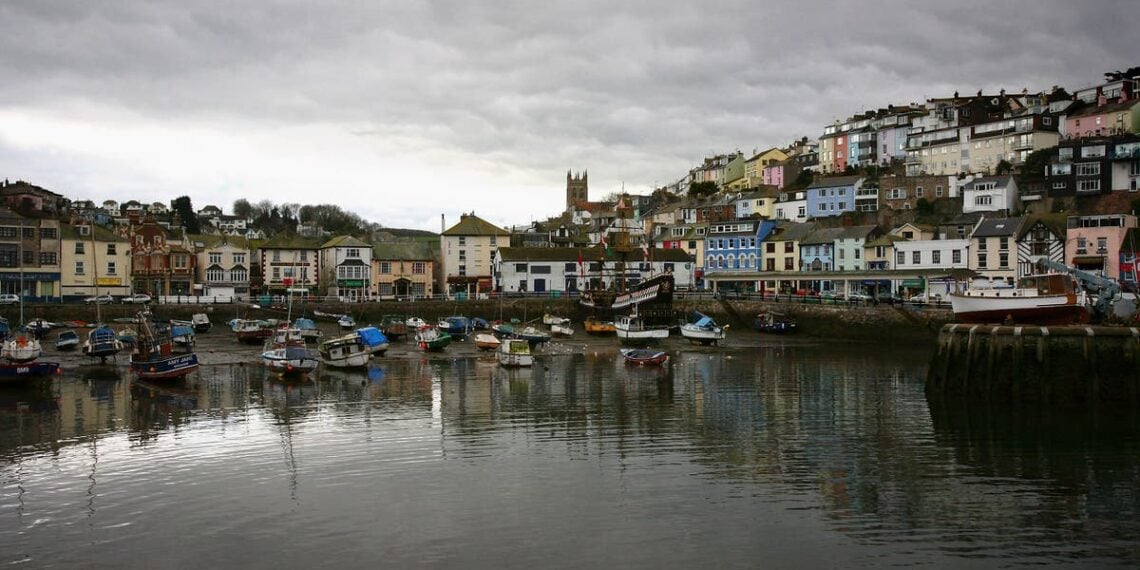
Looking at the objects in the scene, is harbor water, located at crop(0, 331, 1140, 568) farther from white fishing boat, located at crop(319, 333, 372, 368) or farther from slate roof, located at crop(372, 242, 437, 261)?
slate roof, located at crop(372, 242, 437, 261)

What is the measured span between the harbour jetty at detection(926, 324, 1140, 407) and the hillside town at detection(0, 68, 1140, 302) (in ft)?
123

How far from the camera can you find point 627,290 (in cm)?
8612

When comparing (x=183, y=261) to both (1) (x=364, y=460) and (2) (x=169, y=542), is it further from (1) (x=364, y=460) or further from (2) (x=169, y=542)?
(2) (x=169, y=542)

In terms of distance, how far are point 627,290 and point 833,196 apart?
Result: 42458 millimetres

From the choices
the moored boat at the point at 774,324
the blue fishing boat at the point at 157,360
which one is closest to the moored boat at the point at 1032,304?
the moored boat at the point at 774,324

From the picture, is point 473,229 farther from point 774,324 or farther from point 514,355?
point 514,355

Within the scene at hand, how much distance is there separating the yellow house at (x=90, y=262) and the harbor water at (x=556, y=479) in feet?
161

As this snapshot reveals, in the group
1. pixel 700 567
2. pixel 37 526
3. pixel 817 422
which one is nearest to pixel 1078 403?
pixel 817 422

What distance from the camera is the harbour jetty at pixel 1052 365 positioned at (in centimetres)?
3806

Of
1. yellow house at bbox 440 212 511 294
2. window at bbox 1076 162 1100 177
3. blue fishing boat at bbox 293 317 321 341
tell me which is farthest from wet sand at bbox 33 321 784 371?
window at bbox 1076 162 1100 177

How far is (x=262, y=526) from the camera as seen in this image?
21.8 metres

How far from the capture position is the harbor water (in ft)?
65.9

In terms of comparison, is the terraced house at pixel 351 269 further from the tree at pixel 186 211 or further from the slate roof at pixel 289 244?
the tree at pixel 186 211

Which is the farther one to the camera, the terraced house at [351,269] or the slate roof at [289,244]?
the slate roof at [289,244]
